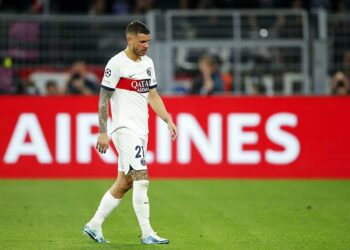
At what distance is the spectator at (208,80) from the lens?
62.2ft

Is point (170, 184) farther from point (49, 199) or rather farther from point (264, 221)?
point (264, 221)

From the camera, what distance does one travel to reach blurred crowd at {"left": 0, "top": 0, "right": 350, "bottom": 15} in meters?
21.8

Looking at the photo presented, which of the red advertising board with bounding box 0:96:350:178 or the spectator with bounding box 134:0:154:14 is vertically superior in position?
the spectator with bounding box 134:0:154:14

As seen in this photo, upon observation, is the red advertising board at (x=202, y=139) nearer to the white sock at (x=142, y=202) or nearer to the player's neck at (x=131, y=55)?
the player's neck at (x=131, y=55)

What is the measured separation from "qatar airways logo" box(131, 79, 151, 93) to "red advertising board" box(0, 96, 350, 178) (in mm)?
7285

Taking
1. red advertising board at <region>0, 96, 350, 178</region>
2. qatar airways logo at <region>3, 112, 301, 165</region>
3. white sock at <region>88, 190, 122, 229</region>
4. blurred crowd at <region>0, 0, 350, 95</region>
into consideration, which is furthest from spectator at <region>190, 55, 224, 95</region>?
white sock at <region>88, 190, 122, 229</region>

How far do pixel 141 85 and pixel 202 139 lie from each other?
7.62m

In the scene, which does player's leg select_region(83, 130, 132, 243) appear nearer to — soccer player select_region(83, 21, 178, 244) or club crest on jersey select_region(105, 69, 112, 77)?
soccer player select_region(83, 21, 178, 244)

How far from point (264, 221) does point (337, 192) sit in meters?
3.82

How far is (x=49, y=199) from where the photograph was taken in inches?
542

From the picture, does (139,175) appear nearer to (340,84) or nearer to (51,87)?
(51,87)

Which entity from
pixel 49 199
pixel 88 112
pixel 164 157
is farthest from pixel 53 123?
pixel 49 199

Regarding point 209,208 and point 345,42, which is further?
point 345,42

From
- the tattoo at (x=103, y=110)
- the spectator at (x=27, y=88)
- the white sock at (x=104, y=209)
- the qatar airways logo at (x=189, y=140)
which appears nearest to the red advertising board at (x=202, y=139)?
the qatar airways logo at (x=189, y=140)
